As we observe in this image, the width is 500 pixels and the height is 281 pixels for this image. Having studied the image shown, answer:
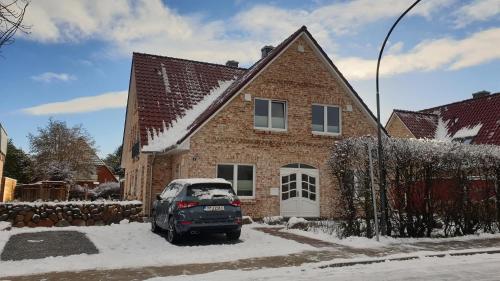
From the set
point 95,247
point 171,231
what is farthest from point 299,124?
Result: point 95,247

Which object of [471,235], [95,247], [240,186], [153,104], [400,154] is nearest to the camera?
[95,247]

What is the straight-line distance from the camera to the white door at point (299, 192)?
18781mm

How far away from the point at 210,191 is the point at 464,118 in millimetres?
25703

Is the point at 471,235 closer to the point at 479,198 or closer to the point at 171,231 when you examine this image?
the point at 479,198

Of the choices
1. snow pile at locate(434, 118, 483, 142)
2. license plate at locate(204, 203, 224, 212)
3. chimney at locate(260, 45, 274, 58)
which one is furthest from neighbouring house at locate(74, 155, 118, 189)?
license plate at locate(204, 203, 224, 212)

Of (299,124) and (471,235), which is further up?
(299,124)

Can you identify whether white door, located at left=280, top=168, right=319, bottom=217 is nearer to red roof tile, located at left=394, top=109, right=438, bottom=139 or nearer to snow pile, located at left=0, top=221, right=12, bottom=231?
snow pile, located at left=0, top=221, right=12, bottom=231

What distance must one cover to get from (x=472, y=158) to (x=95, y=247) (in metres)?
11.2

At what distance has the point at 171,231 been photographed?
11.7 metres

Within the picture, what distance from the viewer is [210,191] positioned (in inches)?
462

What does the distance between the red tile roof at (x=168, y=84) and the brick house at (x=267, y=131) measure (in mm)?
72

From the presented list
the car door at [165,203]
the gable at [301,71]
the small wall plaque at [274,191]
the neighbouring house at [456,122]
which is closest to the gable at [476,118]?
the neighbouring house at [456,122]

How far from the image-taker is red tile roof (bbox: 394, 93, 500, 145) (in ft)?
91.9

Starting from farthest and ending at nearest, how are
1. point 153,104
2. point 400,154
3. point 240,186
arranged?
point 153,104, point 240,186, point 400,154
